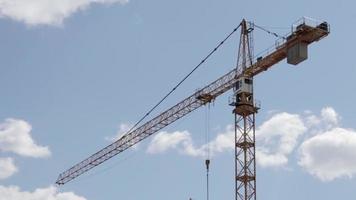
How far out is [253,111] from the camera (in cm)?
11619

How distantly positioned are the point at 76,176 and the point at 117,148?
19.0 meters

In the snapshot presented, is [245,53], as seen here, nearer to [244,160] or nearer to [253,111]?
[253,111]

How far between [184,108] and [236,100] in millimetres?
15420

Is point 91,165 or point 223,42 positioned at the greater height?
point 223,42

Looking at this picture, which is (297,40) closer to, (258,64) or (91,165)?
(258,64)

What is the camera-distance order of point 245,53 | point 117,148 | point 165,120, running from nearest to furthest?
point 245,53, point 165,120, point 117,148

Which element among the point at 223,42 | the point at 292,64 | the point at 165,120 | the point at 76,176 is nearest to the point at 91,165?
the point at 76,176

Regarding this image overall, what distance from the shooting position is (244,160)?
113 meters

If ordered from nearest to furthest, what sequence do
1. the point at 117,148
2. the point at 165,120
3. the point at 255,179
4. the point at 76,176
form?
the point at 255,179 → the point at 165,120 → the point at 117,148 → the point at 76,176

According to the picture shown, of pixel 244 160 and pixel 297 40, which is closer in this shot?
pixel 297 40

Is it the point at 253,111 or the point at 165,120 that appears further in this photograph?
the point at 165,120

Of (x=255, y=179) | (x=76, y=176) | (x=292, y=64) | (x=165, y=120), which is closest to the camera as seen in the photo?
(x=292, y=64)

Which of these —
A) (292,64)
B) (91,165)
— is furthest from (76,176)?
(292,64)

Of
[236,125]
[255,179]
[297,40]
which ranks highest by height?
[297,40]
